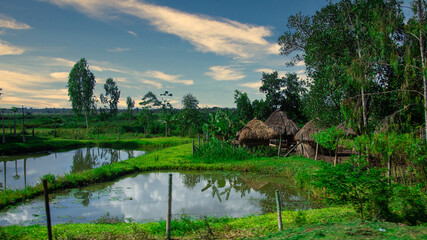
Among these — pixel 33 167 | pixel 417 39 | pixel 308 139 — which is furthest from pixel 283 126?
pixel 33 167

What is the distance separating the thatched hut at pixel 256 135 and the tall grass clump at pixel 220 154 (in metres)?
1.27

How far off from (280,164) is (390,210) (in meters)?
8.78

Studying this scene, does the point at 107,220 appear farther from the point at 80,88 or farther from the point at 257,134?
the point at 80,88

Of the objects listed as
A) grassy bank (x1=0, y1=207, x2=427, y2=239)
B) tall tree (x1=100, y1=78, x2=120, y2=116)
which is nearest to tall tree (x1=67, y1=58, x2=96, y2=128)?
tall tree (x1=100, y1=78, x2=120, y2=116)

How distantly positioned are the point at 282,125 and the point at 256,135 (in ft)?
11.9

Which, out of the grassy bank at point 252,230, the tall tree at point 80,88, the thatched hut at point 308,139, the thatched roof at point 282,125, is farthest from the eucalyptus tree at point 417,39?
the tall tree at point 80,88

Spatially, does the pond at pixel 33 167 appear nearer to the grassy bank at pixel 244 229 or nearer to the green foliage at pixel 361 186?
the grassy bank at pixel 244 229

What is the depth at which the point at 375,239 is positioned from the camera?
430 cm

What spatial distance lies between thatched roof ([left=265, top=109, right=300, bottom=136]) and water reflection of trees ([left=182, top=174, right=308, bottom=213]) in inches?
322

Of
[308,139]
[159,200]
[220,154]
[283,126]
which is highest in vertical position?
[283,126]

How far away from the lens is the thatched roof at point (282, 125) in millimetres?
21078

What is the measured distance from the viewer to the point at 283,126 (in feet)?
70.2

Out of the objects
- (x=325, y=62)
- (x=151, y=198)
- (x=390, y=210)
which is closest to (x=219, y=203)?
(x=151, y=198)

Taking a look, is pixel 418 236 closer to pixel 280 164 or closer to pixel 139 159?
pixel 280 164
